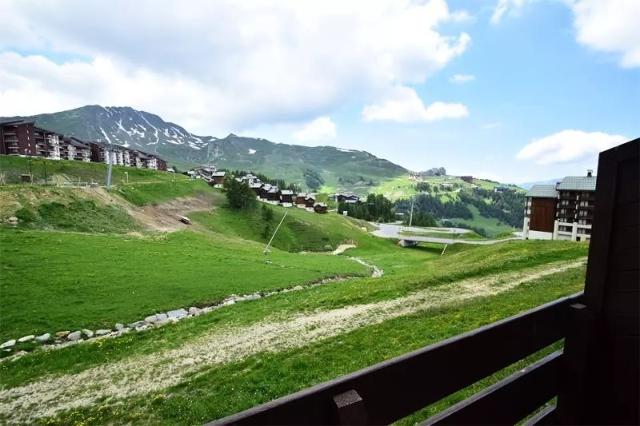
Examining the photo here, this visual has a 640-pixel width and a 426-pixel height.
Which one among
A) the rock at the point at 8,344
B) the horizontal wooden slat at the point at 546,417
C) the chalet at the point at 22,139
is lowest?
the rock at the point at 8,344

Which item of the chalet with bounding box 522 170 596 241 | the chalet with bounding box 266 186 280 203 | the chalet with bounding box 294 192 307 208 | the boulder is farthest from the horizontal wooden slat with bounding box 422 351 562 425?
the chalet with bounding box 266 186 280 203

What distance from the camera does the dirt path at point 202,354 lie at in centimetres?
1096

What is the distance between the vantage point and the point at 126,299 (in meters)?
21.3

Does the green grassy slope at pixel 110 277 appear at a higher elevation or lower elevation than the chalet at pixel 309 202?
lower

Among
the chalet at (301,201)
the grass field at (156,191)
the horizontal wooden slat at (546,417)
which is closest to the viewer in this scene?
the horizontal wooden slat at (546,417)

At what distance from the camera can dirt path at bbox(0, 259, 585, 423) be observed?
10961 mm

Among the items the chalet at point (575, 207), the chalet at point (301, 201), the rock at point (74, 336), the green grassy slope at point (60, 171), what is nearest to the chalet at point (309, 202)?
the chalet at point (301, 201)

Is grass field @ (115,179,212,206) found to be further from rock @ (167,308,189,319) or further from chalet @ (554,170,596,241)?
chalet @ (554,170,596,241)

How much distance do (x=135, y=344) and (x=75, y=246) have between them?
68.4 feet

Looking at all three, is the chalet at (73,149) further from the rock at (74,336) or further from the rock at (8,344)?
the rock at (74,336)

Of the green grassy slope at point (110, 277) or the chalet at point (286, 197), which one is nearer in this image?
the green grassy slope at point (110, 277)

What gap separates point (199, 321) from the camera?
18.3 m

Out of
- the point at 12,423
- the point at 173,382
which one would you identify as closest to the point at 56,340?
the point at 12,423

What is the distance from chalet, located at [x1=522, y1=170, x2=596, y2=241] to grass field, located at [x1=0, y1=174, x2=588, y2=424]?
43274mm
